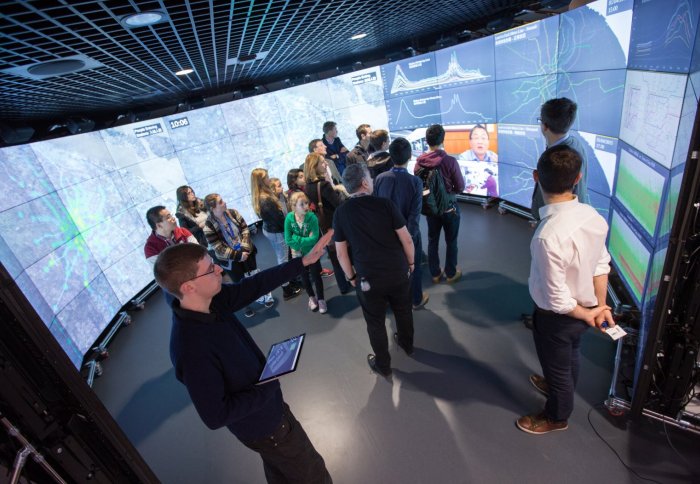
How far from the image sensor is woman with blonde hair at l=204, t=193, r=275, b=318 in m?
3.69

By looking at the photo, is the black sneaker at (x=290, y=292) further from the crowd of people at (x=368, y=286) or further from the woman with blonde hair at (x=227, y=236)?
the crowd of people at (x=368, y=286)

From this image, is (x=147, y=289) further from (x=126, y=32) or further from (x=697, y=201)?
(x=697, y=201)

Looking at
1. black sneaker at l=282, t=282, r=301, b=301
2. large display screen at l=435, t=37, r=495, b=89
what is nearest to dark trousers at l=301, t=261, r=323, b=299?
black sneaker at l=282, t=282, r=301, b=301

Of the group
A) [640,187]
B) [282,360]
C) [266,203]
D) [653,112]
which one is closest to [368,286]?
[282,360]

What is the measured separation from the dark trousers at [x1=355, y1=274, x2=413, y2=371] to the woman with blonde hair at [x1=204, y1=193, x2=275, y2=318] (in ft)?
5.69

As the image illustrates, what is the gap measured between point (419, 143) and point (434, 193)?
10.8 feet

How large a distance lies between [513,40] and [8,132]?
6.27 m

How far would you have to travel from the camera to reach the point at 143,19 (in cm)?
161

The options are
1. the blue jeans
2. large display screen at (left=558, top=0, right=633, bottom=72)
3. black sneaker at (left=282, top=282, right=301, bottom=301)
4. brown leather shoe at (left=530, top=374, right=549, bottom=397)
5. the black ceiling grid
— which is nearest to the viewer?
the black ceiling grid

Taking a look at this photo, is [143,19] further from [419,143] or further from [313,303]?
[419,143]

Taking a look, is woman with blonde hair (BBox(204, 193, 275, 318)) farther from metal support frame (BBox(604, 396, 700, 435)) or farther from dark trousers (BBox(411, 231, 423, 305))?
metal support frame (BBox(604, 396, 700, 435))

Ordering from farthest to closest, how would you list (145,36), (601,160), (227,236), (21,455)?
(227,236), (601,160), (145,36), (21,455)

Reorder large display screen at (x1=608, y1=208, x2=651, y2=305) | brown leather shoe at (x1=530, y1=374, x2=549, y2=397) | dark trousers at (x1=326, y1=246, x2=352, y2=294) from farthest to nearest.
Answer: dark trousers at (x1=326, y1=246, x2=352, y2=294), large display screen at (x1=608, y1=208, x2=651, y2=305), brown leather shoe at (x1=530, y1=374, x2=549, y2=397)

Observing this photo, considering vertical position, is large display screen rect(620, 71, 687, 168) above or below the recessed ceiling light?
below
